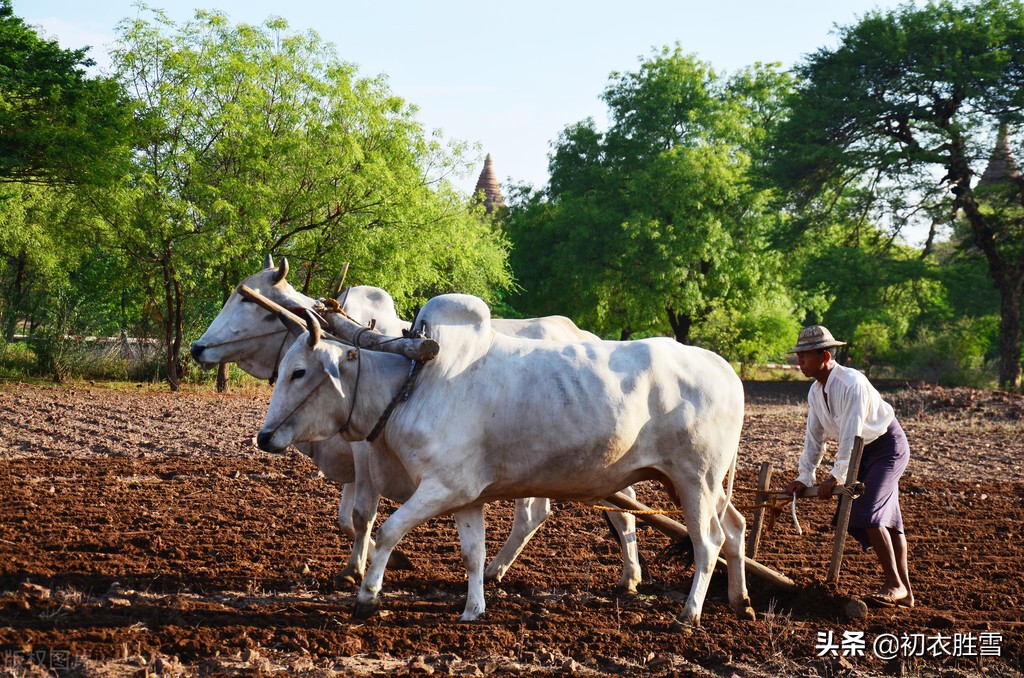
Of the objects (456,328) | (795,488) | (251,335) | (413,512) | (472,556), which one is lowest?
(472,556)

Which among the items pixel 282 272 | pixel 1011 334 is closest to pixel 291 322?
pixel 282 272

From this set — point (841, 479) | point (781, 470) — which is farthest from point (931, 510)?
point (841, 479)

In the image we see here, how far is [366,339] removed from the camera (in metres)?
5.82

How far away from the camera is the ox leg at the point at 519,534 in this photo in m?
6.89

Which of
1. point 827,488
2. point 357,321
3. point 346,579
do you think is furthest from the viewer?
point 357,321

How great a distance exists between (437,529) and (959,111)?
78.2 ft

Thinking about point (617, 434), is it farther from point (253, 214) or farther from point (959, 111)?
point (959, 111)

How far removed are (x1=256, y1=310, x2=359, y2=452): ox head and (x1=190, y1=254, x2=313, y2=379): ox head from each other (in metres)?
1.53

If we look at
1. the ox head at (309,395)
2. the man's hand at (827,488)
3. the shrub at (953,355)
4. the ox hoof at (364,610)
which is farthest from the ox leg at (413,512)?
the shrub at (953,355)

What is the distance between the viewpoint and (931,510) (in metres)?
10.1

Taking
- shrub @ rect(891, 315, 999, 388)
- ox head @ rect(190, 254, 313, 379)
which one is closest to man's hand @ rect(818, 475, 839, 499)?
ox head @ rect(190, 254, 313, 379)

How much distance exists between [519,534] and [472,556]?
52.3 inches

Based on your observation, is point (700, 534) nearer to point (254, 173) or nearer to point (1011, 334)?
point (254, 173)

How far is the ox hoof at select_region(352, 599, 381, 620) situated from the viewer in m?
5.62
